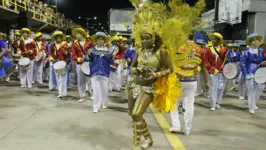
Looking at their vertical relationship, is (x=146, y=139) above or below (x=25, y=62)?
below

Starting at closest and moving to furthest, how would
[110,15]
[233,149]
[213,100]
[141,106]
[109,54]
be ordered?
[141,106] < [233,149] < [109,54] < [213,100] < [110,15]

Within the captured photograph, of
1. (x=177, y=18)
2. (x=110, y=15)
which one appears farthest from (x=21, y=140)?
(x=110, y=15)

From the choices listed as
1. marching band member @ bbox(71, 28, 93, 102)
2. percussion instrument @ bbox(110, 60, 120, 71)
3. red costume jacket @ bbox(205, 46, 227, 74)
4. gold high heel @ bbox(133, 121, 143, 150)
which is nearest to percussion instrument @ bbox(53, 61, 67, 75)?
marching band member @ bbox(71, 28, 93, 102)

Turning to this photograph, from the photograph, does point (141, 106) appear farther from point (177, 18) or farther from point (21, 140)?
point (21, 140)

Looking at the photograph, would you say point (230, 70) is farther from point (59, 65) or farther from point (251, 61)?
point (59, 65)

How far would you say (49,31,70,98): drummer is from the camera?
941 cm

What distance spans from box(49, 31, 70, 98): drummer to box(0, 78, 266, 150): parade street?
1.78 ft

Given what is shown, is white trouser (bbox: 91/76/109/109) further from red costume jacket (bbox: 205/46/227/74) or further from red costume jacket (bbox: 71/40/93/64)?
red costume jacket (bbox: 205/46/227/74)

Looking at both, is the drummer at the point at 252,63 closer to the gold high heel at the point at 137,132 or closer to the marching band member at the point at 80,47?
the marching band member at the point at 80,47

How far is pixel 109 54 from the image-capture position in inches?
298

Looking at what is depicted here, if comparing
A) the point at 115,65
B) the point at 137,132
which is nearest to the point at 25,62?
the point at 115,65

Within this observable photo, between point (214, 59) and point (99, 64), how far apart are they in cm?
313

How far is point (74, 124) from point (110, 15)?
18637 millimetres

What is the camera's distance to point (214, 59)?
792cm
